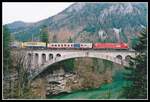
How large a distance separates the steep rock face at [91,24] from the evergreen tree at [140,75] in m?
0.14

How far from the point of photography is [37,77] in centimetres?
652

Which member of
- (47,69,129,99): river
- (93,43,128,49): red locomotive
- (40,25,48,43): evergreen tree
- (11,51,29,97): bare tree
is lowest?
(47,69,129,99): river

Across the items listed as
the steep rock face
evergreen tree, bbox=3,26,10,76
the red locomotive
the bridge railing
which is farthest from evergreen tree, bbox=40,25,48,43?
the red locomotive

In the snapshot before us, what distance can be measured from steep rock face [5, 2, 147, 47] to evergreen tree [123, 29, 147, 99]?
0.14 metres

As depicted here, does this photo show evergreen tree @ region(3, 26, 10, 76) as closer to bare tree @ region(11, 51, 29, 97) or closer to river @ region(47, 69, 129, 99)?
bare tree @ region(11, 51, 29, 97)

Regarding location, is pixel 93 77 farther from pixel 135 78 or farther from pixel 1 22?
pixel 1 22

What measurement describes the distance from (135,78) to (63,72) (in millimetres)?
863

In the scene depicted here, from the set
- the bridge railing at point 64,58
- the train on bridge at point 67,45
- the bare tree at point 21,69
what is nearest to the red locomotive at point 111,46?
the train on bridge at point 67,45

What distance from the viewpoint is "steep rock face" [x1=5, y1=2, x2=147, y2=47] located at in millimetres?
6352

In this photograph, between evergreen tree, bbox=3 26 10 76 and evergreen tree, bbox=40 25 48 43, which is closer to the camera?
evergreen tree, bbox=3 26 10 76

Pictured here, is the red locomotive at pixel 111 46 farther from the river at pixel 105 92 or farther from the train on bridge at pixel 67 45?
the river at pixel 105 92

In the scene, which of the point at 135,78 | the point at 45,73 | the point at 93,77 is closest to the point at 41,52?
the point at 45,73

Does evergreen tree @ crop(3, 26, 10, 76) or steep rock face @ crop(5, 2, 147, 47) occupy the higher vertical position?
steep rock face @ crop(5, 2, 147, 47)

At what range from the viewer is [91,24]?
6.41 metres
